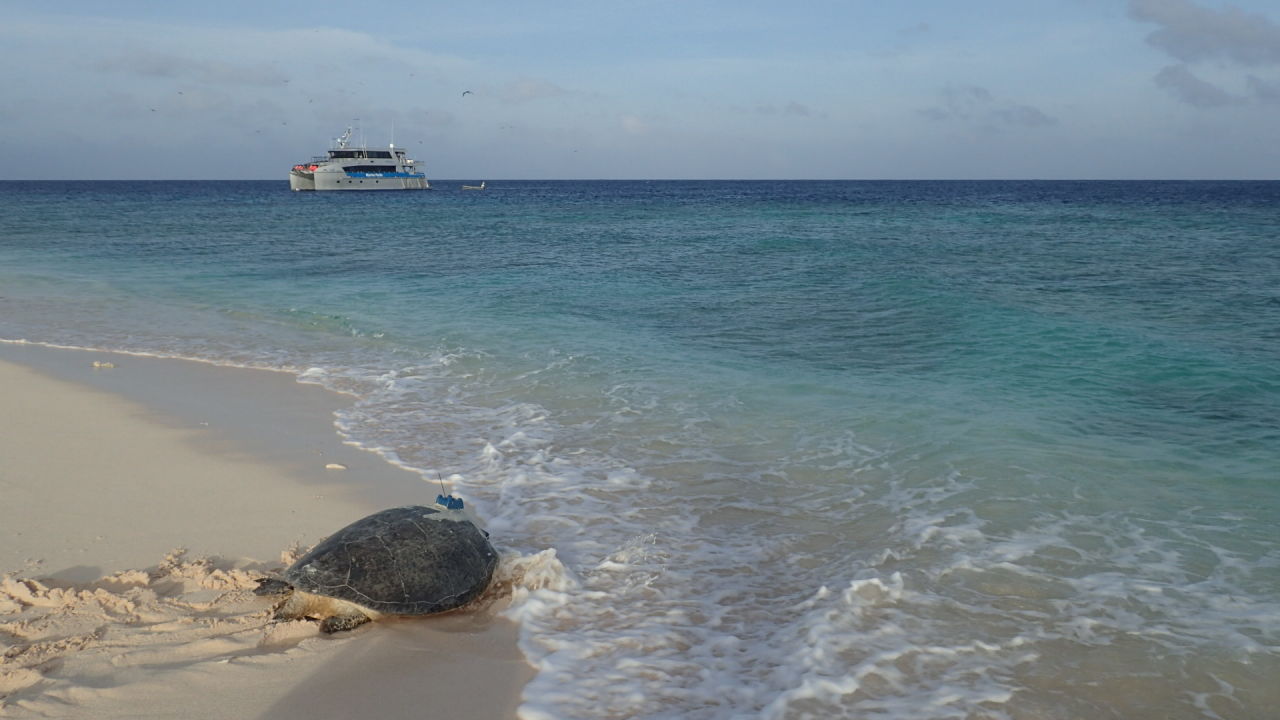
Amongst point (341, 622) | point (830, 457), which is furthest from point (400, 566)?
point (830, 457)

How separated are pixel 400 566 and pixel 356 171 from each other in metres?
86.8

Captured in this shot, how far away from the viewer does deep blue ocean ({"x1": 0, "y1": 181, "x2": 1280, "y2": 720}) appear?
14.8 ft

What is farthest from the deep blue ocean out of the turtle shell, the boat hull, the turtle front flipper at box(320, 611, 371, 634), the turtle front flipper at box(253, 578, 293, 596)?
the boat hull

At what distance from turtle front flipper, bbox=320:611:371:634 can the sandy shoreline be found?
0.07 metres

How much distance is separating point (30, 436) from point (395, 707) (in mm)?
6348

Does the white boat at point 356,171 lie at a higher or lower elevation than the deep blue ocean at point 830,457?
higher

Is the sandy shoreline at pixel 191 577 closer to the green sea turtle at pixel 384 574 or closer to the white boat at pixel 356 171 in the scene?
the green sea turtle at pixel 384 574

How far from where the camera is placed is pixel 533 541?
6098 millimetres

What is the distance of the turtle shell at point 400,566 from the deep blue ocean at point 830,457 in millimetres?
377

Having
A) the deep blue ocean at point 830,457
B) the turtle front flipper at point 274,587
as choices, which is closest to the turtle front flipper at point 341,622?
the turtle front flipper at point 274,587

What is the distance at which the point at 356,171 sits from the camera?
277ft

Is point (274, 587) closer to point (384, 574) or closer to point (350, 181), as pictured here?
point (384, 574)

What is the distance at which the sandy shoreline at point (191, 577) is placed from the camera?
13.4 feet

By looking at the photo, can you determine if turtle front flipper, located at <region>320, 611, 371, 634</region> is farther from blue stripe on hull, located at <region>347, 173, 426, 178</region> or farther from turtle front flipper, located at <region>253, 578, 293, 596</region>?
blue stripe on hull, located at <region>347, 173, 426, 178</region>
